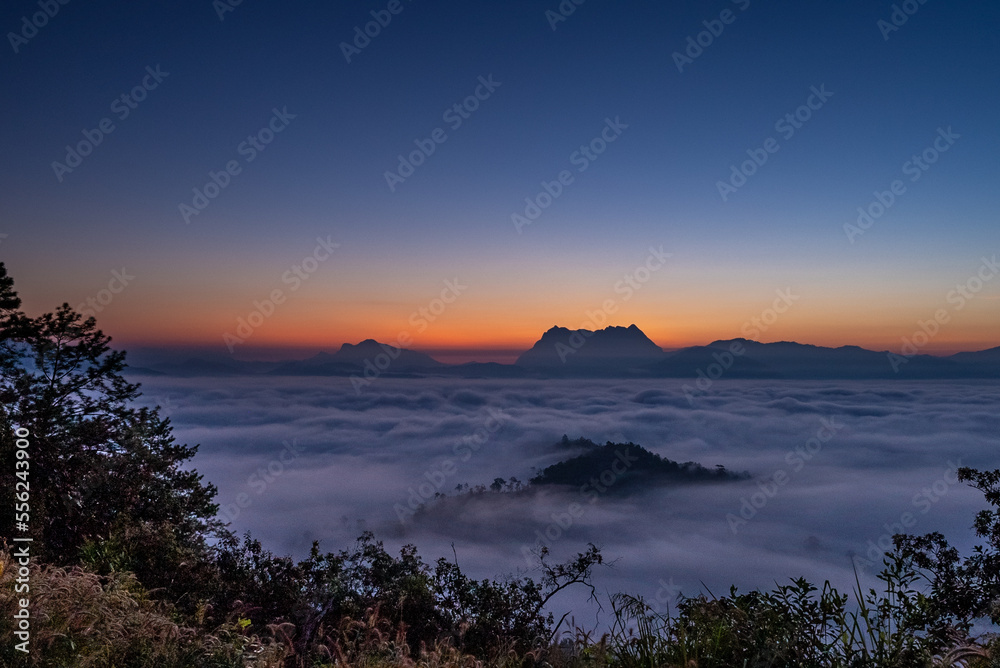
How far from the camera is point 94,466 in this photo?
11.3 metres

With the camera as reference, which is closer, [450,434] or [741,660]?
[741,660]

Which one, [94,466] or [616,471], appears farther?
[616,471]

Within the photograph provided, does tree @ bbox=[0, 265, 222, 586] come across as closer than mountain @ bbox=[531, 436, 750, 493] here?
Yes

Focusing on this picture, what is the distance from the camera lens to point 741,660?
437cm

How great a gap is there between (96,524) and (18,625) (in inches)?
262

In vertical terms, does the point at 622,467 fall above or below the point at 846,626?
below

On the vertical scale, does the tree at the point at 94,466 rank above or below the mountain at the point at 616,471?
above

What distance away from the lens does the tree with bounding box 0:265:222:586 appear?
356 inches

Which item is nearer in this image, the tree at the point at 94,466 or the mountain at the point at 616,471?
the tree at the point at 94,466

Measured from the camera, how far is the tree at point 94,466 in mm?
9055

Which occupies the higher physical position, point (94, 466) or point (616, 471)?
point (94, 466)

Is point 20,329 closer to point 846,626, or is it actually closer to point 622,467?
point 846,626

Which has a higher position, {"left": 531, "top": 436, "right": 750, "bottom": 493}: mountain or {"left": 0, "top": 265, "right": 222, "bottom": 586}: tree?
{"left": 0, "top": 265, "right": 222, "bottom": 586}: tree

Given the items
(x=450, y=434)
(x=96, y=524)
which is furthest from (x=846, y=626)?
(x=450, y=434)
